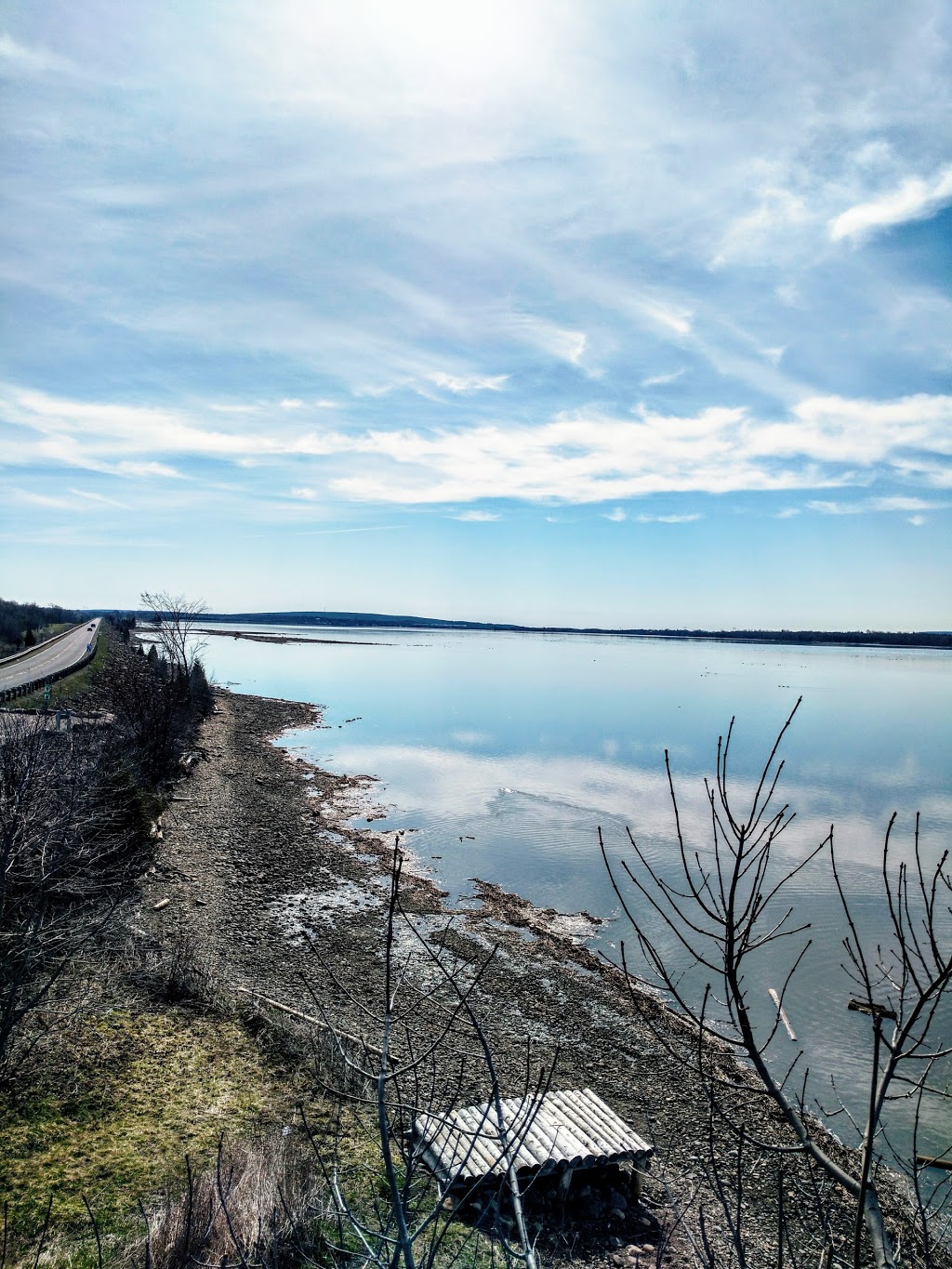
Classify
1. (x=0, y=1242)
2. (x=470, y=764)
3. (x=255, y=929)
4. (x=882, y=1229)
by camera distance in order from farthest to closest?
(x=470, y=764), (x=255, y=929), (x=0, y=1242), (x=882, y=1229)

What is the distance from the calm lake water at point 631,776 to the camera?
759 inches

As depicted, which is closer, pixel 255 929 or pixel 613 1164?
pixel 613 1164

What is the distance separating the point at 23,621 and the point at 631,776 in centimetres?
6822

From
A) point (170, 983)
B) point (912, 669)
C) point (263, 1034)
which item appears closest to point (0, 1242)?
point (263, 1034)

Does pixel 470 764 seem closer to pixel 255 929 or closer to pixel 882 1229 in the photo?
pixel 255 929

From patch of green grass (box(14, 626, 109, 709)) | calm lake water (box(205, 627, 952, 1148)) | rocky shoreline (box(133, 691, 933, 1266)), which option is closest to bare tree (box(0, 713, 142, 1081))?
rocky shoreline (box(133, 691, 933, 1266))

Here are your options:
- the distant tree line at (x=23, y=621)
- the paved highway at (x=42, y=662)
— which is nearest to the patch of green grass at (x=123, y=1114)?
the paved highway at (x=42, y=662)

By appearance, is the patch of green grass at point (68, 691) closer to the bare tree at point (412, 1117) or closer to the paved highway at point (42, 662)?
the paved highway at point (42, 662)

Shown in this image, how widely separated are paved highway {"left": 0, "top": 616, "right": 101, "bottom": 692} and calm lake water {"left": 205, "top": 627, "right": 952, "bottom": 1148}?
1338cm

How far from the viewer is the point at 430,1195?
9398 mm

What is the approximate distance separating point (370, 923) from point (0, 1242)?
11978mm

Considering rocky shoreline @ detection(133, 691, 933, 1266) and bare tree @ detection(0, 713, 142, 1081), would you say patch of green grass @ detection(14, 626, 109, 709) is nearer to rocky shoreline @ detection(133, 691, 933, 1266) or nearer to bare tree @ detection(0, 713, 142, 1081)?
rocky shoreline @ detection(133, 691, 933, 1266)

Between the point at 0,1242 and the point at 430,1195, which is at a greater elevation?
the point at 0,1242

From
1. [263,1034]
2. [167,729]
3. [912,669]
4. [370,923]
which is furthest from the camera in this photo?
[912,669]
